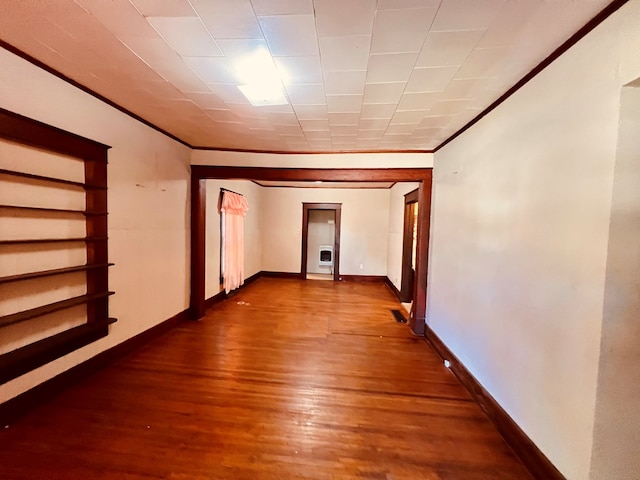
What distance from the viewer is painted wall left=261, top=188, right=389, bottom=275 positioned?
7051 mm

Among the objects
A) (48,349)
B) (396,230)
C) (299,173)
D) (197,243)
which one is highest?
Answer: (299,173)

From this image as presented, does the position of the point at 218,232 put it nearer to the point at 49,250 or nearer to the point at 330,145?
the point at 330,145

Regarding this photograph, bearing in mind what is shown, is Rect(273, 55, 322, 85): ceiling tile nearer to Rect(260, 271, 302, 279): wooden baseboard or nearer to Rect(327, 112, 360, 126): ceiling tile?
Rect(327, 112, 360, 126): ceiling tile

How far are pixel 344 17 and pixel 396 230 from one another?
5.04 meters

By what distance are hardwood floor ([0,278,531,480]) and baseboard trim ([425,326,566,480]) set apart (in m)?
0.06

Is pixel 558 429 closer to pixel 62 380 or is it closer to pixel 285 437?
pixel 285 437

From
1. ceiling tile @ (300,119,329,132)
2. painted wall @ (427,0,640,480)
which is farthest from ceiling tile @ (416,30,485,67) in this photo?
ceiling tile @ (300,119,329,132)

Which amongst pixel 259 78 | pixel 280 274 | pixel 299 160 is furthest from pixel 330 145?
pixel 280 274

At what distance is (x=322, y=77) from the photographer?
1.97 meters

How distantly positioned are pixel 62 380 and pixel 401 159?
13.4ft

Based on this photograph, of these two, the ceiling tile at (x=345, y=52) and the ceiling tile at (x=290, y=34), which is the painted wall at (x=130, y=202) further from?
the ceiling tile at (x=345, y=52)

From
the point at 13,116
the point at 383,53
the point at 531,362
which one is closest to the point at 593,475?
the point at 531,362

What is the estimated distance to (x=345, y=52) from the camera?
1683 millimetres

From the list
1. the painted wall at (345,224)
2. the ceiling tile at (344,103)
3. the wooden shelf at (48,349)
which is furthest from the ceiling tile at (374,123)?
the painted wall at (345,224)
